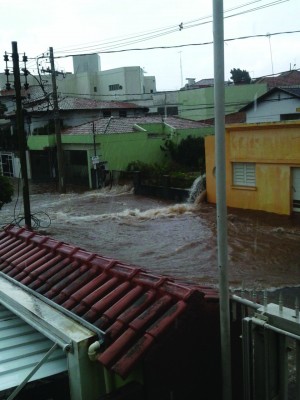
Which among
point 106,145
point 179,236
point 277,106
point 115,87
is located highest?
point 115,87

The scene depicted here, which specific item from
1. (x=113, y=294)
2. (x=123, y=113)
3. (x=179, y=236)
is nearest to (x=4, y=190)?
(x=179, y=236)

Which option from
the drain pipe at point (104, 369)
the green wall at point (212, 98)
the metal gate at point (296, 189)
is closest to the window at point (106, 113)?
the green wall at point (212, 98)

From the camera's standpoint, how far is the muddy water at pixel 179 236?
11844mm

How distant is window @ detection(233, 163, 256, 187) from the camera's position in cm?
1869

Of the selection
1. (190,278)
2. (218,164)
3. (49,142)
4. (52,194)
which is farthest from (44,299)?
(49,142)

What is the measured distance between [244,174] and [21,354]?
16.1 metres

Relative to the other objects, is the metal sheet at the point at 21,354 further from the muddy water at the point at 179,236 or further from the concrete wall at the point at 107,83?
the concrete wall at the point at 107,83

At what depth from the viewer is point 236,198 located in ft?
63.1

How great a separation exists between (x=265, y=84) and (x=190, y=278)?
35365 millimetres

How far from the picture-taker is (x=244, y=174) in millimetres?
19047

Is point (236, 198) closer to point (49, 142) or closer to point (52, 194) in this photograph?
point (52, 194)

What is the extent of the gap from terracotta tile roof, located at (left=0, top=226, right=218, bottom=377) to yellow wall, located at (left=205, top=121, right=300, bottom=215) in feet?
43.6

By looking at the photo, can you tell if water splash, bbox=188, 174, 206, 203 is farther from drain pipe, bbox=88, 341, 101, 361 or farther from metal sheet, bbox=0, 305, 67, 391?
drain pipe, bbox=88, 341, 101, 361

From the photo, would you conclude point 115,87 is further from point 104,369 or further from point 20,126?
point 104,369
